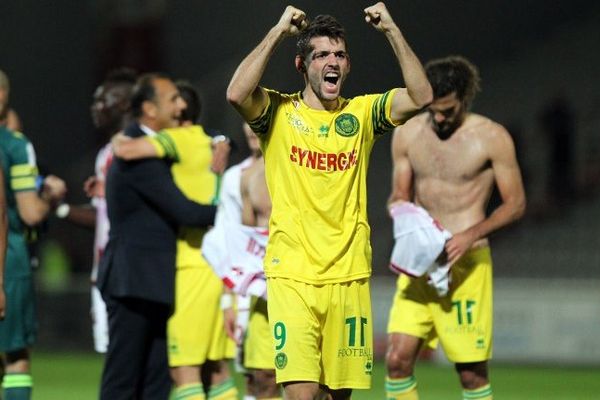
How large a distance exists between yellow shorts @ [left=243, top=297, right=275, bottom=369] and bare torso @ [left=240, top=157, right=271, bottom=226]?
53 cm

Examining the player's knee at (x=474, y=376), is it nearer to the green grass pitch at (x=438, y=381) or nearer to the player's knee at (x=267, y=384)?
the player's knee at (x=267, y=384)

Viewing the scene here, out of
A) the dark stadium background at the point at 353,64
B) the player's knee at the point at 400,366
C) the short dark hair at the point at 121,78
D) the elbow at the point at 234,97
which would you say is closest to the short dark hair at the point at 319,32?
the elbow at the point at 234,97

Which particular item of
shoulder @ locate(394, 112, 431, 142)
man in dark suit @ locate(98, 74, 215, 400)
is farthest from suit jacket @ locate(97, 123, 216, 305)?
shoulder @ locate(394, 112, 431, 142)

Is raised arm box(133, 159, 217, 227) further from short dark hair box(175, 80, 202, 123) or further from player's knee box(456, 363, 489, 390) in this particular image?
player's knee box(456, 363, 489, 390)

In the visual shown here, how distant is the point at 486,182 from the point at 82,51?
623 inches

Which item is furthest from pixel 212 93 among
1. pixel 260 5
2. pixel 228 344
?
pixel 228 344

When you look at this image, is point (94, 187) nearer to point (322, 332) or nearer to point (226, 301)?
point (226, 301)

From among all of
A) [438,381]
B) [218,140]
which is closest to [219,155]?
[218,140]

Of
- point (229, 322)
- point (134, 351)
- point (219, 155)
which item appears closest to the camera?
point (134, 351)

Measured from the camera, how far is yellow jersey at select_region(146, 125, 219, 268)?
853cm

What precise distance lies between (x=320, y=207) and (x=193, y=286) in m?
1.90

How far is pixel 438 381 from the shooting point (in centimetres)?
1452

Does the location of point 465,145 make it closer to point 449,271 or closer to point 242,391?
point 449,271

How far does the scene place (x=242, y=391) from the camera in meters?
13.2
